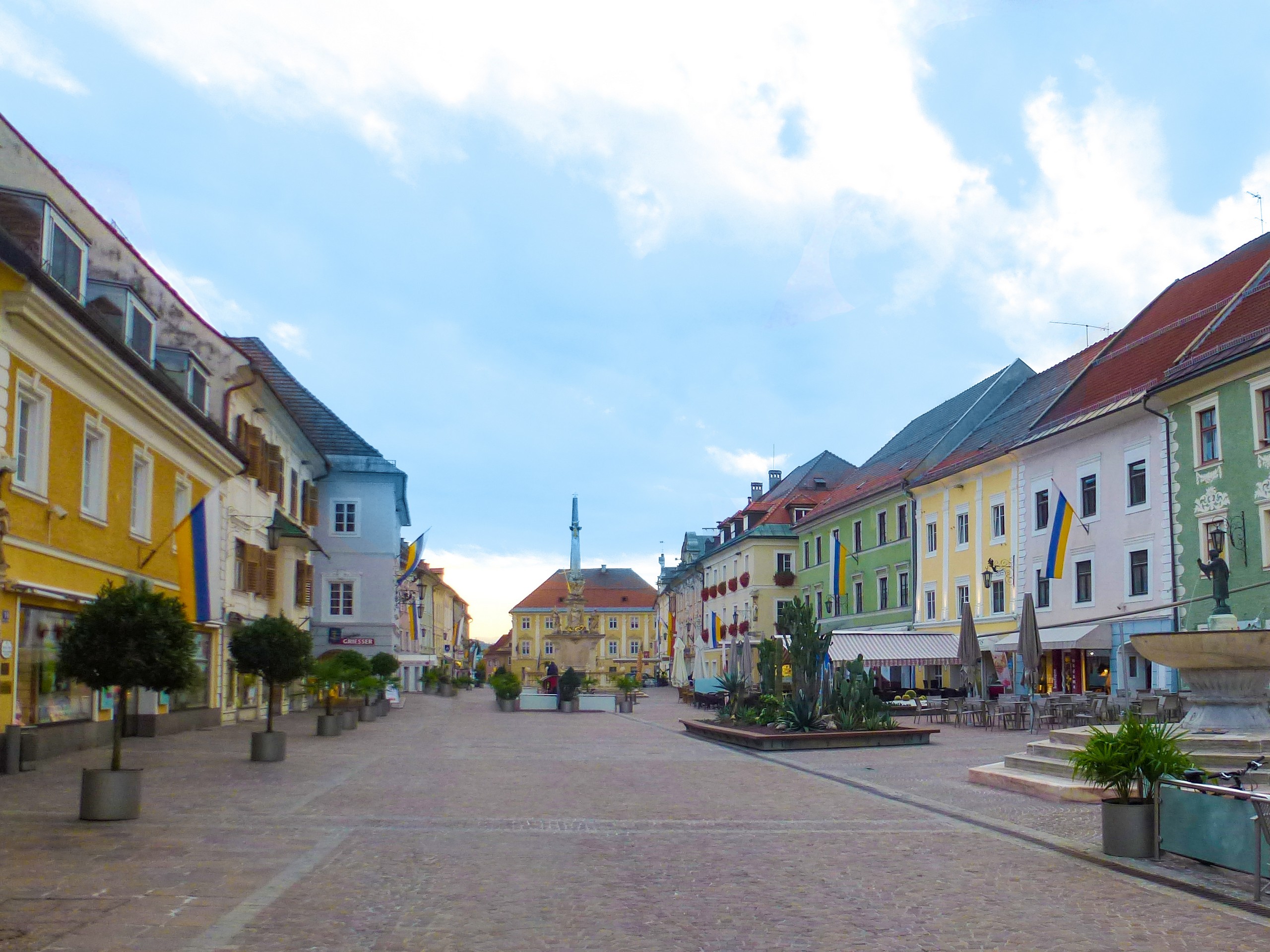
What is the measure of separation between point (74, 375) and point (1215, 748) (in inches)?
685

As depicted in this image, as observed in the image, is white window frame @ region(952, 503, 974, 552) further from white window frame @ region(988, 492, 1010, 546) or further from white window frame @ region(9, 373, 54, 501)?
white window frame @ region(9, 373, 54, 501)

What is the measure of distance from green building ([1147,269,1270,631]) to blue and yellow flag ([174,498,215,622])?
830 inches

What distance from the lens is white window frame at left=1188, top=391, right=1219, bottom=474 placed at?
3058cm

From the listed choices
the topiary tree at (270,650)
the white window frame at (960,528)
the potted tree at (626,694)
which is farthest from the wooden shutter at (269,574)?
the white window frame at (960,528)

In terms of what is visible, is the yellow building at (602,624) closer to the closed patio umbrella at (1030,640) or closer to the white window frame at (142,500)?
the closed patio umbrella at (1030,640)

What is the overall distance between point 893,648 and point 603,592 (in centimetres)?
10562

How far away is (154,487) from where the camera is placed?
81.7ft

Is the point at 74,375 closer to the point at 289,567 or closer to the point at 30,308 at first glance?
the point at 30,308

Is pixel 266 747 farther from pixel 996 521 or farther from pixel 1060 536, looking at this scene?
pixel 996 521

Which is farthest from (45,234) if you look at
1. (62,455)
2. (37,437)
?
(62,455)

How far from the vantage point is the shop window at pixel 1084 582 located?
3669 centimetres

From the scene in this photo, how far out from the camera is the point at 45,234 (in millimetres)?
19172

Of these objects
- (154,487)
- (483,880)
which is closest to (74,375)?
(154,487)

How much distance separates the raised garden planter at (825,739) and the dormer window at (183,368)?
554 inches
